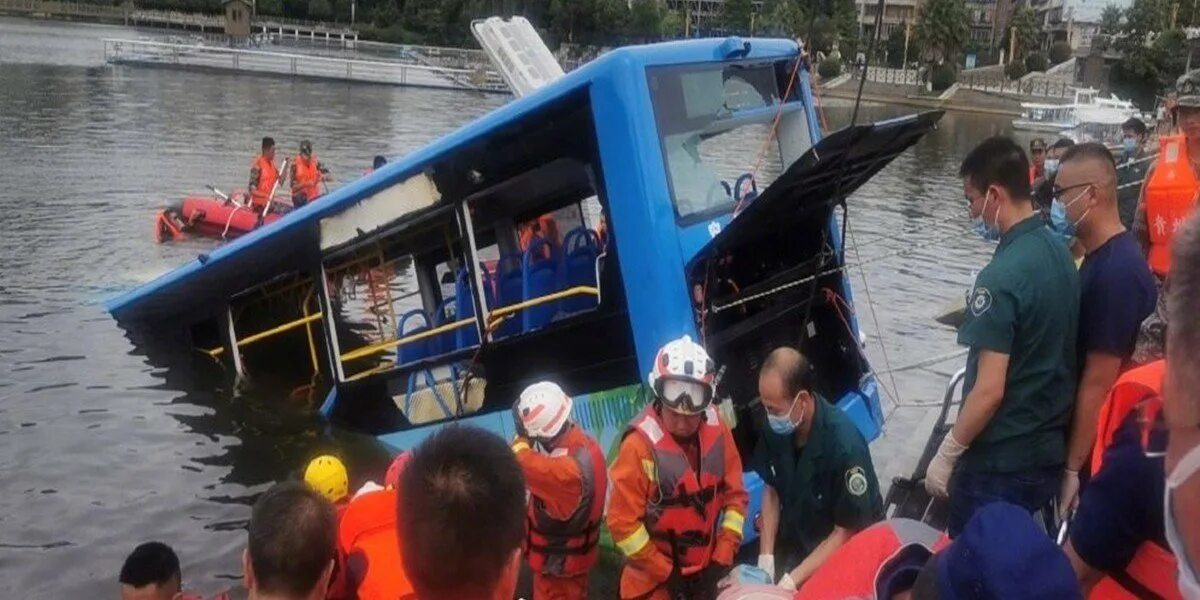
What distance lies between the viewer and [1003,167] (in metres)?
4.21

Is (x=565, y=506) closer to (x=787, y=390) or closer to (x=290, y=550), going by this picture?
(x=787, y=390)

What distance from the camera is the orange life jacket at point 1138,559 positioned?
2.38 meters

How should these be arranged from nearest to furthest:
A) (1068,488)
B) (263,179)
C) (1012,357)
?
(1012,357)
(1068,488)
(263,179)

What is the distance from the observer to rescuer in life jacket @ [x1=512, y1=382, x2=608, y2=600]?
485 centimetres

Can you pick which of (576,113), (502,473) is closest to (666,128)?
(576,113)

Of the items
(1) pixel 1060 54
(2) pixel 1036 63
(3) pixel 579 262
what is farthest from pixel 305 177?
(1) pixel 1060 54

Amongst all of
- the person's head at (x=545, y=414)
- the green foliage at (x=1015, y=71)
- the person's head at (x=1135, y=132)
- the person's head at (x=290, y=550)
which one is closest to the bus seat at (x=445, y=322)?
the person's head at (x=545, y=414)

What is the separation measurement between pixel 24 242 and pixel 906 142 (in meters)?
13.8

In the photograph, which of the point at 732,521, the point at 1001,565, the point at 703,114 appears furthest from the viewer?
the point at 703,114

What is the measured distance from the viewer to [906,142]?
612 cm

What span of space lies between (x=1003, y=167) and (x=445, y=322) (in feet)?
16.7

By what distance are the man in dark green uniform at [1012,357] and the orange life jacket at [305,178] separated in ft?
46.7

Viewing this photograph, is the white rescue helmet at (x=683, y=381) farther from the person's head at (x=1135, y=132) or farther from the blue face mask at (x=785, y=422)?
the person's head at (x=1135, y=132)

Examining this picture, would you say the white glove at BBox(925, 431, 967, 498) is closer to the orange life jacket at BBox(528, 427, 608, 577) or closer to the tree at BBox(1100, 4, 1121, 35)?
the orange life jacket at BBox(528, 427, 608, 577)
